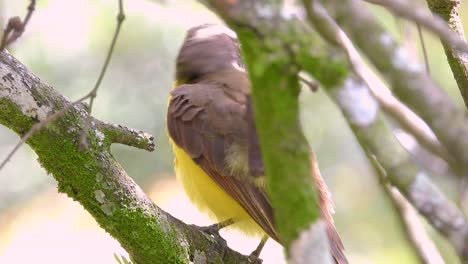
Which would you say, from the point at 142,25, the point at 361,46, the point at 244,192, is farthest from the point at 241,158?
the point at 142,25

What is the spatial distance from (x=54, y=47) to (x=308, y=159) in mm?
5078

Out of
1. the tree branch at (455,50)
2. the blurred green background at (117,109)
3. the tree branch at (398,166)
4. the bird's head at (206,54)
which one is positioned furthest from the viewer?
the blurred green background at (117,109)

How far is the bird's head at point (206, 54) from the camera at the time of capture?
5109 mm

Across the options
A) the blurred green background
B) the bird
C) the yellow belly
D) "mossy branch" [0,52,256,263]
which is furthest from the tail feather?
the blurred green background

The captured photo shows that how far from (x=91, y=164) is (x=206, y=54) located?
187 cm

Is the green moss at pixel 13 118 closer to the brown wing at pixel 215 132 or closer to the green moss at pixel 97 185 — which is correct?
the green moss at pixel 97 185

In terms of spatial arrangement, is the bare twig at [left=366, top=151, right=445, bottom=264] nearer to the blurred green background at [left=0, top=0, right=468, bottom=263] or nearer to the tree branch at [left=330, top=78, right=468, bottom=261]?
the tree branch at [left=330, top=78, right=468, bottom=261]

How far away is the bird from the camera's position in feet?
13.8

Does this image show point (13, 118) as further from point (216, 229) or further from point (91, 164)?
point (216, 229)

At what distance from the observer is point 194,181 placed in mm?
4621

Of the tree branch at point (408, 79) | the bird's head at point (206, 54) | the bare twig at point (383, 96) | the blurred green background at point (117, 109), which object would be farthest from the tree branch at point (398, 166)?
the blurred green background at point (117, 109)

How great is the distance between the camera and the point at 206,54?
516 centimetres

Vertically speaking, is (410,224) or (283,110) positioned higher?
(283,110)

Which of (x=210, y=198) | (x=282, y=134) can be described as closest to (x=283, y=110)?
(x=282, y=134)
